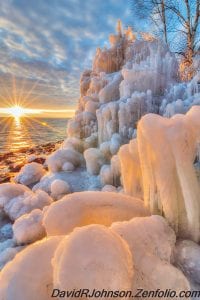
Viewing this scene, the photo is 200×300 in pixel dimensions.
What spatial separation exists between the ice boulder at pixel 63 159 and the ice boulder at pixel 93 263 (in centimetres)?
412

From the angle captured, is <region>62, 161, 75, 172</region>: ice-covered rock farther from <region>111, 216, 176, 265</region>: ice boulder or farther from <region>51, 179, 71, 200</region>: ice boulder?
<region>111, 216, 176, 265</region>: ice boulder

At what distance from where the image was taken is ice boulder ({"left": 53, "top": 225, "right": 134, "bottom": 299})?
1146 mm

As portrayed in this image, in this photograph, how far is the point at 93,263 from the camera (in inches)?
47.1

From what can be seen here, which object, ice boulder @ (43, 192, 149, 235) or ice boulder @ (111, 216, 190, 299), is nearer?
ice boulder @ (111, 216, 190, 299)

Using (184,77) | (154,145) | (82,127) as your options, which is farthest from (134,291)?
(184,77)

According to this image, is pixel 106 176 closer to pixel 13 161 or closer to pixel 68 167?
pixel 68 167

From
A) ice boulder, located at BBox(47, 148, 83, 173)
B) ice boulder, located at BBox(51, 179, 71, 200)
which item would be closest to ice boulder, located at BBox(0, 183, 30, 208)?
ice boulder, located at BBox(51, 179, 71, 200)

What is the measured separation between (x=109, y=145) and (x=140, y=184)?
231 cm

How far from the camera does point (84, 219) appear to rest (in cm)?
197

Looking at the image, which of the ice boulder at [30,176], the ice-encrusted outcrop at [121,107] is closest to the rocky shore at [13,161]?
the ice boulder at [30,176]

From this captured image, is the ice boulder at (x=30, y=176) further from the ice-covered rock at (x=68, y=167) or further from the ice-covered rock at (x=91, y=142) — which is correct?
the ice-covered rock at (x=91, y=142)

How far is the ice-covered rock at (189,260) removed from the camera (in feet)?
5.15

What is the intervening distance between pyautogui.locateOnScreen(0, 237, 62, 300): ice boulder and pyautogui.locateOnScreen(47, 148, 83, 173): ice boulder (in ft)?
13.0

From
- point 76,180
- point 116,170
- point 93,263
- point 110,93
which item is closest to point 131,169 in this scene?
point 93,263
